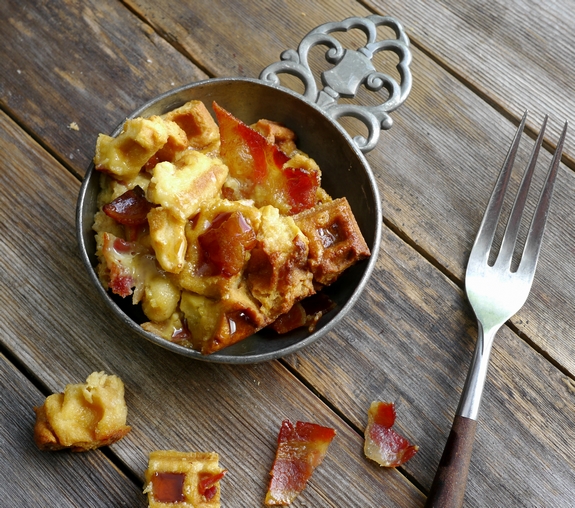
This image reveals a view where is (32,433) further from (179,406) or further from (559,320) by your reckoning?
(559,320)

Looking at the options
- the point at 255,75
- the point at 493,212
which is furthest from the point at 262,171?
the point at 493,212

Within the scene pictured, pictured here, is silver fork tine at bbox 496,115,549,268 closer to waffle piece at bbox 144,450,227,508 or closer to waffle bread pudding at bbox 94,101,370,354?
waffle bread pudding at bbox 94,101,370,354

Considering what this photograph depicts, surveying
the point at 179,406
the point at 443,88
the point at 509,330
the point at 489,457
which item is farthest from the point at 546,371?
the point at 179,406

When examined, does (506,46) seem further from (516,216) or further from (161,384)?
(161,384)

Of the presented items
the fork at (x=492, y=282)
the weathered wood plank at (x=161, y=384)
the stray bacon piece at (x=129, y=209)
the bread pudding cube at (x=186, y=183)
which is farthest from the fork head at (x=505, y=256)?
the stray bacon piece at (x=129, y=209)

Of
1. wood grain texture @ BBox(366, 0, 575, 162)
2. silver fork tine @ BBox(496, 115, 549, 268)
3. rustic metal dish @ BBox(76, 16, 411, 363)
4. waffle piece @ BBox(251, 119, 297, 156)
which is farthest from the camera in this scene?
wood grain texture @ BBox(366, 0, 575, 162)

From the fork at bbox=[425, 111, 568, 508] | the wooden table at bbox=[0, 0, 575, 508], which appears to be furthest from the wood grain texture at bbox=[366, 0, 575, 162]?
the fork at bbox=[425, 111, 568, 508]
